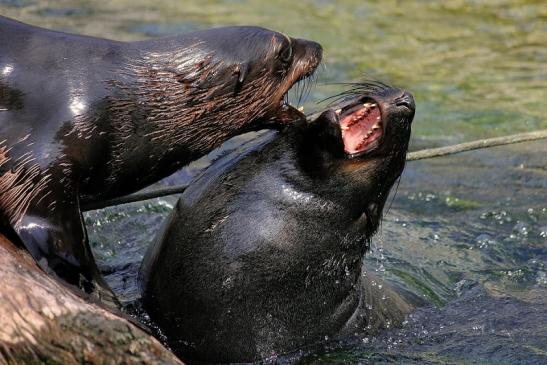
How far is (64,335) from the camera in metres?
4.05

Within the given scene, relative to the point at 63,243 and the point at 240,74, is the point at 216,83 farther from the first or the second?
the point at 63,243

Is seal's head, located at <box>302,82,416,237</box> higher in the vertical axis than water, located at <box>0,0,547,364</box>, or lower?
higher

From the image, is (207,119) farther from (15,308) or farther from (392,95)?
(15,308)

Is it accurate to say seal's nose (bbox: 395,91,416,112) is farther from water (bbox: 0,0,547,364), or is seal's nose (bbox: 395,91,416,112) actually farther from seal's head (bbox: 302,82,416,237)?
water (bbox: 0,0,547,364)

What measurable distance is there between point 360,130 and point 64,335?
76.0 inches

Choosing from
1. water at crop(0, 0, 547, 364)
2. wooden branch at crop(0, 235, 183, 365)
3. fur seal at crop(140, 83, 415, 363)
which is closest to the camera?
wooden branch at crop(0, 235, 183, 365)

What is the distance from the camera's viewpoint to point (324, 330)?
18.6 ft

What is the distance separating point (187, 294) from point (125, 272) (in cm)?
91

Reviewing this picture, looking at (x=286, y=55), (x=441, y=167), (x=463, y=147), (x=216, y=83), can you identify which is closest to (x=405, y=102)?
(x=286, y=55)

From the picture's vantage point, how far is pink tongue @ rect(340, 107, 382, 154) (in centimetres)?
536

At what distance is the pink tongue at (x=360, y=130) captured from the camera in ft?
17.6

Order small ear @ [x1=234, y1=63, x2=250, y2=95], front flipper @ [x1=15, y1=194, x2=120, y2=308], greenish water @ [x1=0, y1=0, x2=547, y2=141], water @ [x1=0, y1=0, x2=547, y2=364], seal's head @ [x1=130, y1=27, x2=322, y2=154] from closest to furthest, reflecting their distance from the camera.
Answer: front flipper @ [x1=15, y1=194, x2=120, y2=308] < seal's head @ [x1=130, y1=27, x2=322, y2=154] < small ear @ [x1=234, y1=63, x2=250, y2=95] < water @ [x1=0, y1=0, x2=547, y2=364] < greenish water @ [x1=0, y1=0, x2=547, y2=141]

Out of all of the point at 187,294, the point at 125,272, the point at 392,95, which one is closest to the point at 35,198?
the point at 187,294

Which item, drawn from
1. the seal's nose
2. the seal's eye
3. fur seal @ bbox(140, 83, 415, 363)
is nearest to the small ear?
the seal's eye
